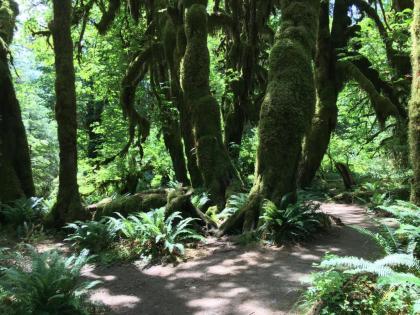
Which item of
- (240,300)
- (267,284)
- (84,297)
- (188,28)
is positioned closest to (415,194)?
(267,284)

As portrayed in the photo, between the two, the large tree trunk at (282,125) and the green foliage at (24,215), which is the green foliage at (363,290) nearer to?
the large tree trunk at (282,125)

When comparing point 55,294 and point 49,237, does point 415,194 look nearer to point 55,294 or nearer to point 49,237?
point 55,294

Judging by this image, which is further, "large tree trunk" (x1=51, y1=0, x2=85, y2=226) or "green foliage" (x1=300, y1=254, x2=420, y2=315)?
"large tree trunk" (x1=51, y1=0, x2=85, y2=226)

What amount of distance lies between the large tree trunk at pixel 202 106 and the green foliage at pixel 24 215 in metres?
4.59

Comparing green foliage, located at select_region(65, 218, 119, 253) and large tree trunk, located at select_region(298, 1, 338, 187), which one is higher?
large tree trunk, located at select_region(298, 1, 338, 187)

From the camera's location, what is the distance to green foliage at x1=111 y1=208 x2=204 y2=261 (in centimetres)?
768

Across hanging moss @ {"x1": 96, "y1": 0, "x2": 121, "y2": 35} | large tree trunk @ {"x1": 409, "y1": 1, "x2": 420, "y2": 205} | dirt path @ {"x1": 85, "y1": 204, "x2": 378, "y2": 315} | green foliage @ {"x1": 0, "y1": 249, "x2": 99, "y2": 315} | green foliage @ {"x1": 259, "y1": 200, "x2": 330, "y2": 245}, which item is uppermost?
hanging moss @ {"x1": 96, "y1": 0, "x2": 121, "y2": 35}

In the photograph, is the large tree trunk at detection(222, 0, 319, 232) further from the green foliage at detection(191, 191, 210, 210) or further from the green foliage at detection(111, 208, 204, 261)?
the green foliage at detection(191, 191, 210, 210)

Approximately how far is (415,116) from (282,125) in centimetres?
314

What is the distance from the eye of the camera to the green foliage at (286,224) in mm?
7465

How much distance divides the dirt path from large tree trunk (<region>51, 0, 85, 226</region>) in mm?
3700

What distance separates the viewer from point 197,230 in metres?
8.88

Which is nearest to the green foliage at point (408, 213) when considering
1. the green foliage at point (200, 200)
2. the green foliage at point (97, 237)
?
the green foliage at point (200, 200)

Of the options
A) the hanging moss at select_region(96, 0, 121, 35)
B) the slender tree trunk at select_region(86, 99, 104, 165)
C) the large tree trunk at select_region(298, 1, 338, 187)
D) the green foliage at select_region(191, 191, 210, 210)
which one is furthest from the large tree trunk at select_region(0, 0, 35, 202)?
the slender tree trunk at select_region(86, 99, 104, 165)
